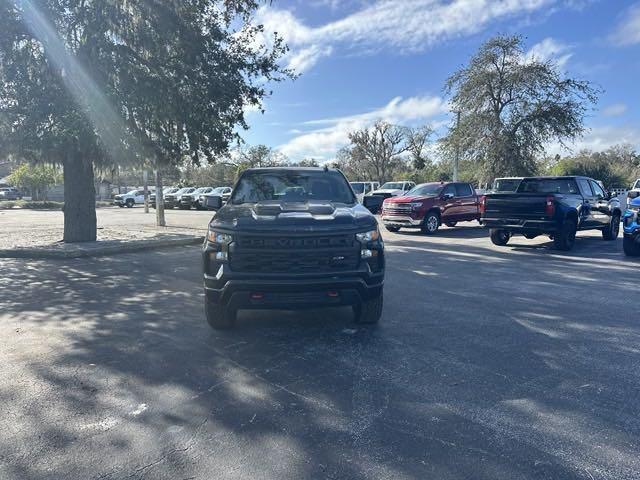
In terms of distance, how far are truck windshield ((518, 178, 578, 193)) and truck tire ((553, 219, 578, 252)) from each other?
99 centimetres

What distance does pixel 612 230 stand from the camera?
1376 centimetres

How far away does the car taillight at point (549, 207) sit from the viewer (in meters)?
11.1

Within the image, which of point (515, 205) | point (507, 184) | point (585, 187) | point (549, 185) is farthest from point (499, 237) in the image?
point (507, 184)

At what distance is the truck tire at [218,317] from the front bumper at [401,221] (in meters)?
11.6

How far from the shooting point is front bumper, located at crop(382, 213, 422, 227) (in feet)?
51.9

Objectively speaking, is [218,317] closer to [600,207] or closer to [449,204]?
[600,207]

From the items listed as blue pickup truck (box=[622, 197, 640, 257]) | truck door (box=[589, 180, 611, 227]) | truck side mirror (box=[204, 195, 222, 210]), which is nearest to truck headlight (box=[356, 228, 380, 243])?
truck side mirror (box=[204, 195, 222, 210])

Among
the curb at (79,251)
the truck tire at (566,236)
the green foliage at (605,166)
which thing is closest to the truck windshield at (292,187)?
the curb at (79,251)

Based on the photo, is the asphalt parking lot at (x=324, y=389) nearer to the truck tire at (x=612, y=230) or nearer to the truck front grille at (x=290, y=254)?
the truck front grille at (x=290, y=254)

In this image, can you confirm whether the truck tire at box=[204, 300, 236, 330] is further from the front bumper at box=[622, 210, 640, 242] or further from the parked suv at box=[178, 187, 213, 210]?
the parked suv at box=[178, 187, 213, 210]

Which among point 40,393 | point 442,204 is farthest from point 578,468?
point 442,204

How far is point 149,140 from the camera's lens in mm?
11227

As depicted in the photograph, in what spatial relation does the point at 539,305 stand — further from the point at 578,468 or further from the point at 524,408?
the point at 578,468

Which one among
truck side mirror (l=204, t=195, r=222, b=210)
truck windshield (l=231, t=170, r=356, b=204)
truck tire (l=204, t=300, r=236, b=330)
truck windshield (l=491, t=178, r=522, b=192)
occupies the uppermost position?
truck windshield (l=491, t=178, r=522, b=192)
